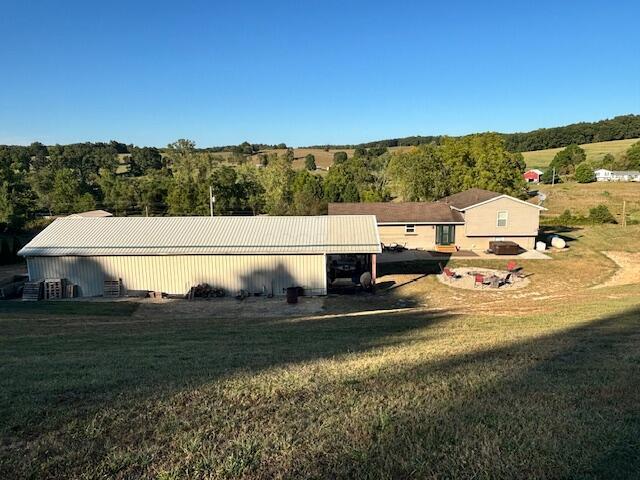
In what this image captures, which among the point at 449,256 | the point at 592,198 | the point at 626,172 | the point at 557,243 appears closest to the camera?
the point at 449,256

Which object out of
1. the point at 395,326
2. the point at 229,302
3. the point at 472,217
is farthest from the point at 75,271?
the point at 472,217

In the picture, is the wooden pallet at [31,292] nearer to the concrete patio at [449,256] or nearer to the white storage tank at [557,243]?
the concrete patio at [449,256]

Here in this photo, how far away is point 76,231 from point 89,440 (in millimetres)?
24794

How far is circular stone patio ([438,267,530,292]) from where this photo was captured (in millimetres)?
24453

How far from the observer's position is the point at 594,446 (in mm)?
4246

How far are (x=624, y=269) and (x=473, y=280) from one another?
10926 millimetres

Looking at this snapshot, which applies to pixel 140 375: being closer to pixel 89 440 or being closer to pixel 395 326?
pixel 89 440

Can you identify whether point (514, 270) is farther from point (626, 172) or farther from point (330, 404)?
point (626, 172)

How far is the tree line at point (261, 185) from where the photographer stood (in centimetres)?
4691

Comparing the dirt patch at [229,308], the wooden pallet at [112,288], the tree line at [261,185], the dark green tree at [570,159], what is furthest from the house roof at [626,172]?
the wooden pallet at [112,288]

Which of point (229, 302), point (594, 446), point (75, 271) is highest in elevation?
point (594, 446)

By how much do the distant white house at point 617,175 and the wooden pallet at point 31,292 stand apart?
4161 inches

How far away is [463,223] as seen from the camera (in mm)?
35031

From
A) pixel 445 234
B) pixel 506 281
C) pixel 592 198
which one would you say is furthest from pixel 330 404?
pixel 592 198
